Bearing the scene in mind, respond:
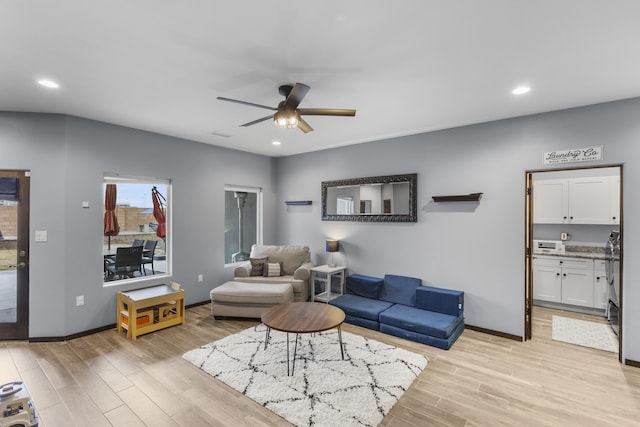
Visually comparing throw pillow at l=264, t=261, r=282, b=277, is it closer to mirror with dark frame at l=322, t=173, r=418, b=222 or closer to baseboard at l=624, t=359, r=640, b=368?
mirror with dark frame at l=322, t=173, r=418, b=222

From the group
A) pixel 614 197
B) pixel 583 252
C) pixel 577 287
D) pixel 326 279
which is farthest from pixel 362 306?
pixel 614 197

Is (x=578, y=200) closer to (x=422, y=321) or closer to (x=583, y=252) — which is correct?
(x=583, y=252)

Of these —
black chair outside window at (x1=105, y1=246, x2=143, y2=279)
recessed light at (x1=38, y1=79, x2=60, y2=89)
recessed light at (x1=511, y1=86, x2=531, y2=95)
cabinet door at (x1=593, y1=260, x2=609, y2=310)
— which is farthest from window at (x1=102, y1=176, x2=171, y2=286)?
cabinet door at (x1=593, y1=260, x2=609, y2=310)

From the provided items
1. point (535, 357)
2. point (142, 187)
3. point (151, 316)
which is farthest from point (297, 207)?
point (535, 357)

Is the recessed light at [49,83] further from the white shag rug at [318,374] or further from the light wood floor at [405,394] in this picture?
the white shag rug at [318,374]

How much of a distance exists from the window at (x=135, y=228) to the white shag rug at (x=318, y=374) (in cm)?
182

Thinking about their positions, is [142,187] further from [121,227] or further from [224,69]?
[224,69]

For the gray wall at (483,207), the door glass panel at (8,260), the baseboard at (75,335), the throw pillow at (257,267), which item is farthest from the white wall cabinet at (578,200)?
the door glass panel at (8,260)

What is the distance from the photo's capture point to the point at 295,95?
2434mm

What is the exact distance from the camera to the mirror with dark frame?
439cm

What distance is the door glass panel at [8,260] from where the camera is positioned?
344 centimetres

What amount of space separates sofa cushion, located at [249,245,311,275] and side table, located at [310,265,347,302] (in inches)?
14.2

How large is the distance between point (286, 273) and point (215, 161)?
7.49 ft

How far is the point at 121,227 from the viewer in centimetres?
425
